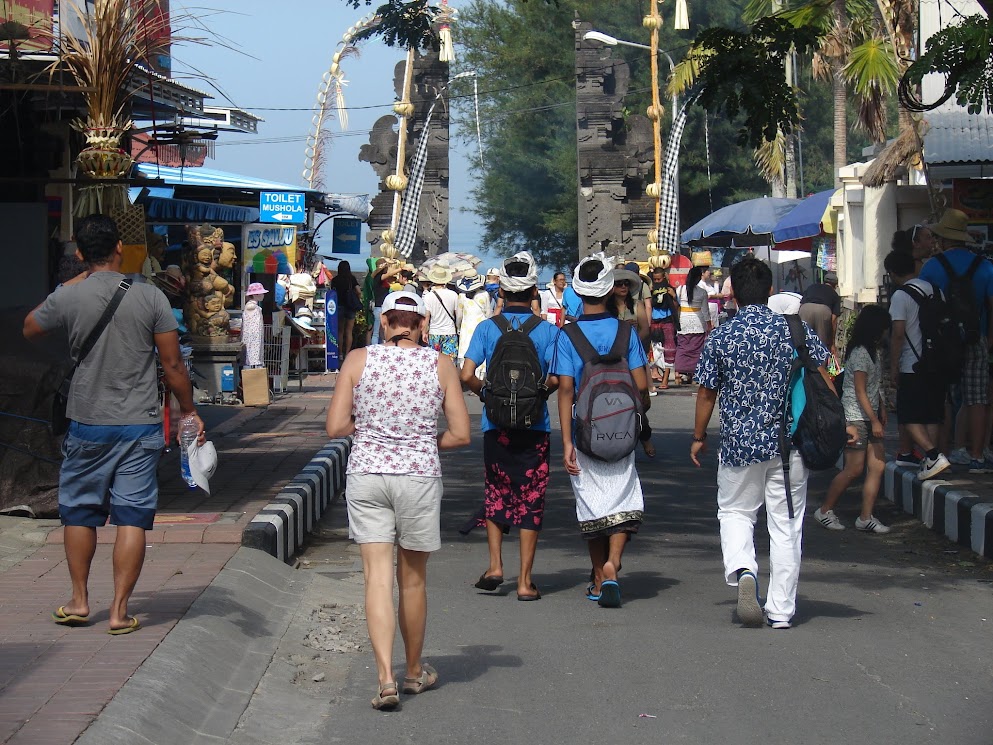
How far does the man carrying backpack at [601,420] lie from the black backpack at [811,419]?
0.86m

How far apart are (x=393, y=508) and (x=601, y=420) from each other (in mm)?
2088

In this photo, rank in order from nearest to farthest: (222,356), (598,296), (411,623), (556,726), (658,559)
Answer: (556,726) → (411,623) → (598,296) → (658,559) → (222,356)

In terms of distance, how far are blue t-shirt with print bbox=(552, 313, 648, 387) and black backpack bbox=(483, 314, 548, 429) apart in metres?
0.14

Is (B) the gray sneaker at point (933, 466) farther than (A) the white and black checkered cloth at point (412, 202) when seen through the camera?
No

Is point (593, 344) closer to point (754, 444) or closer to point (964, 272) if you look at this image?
point (754, 444)

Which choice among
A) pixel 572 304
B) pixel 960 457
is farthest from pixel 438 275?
pixel 960 457

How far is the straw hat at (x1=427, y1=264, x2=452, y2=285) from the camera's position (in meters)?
18.5

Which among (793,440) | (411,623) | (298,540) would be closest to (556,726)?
(411,623)

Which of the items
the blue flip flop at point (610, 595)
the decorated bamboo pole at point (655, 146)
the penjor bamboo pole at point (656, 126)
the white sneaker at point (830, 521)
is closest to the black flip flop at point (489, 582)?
the blue flip flop at point (610, 595)

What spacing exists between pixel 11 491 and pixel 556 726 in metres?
5.13

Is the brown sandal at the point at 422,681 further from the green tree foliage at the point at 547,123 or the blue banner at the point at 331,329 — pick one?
the green tree foliage at the point at 547,123

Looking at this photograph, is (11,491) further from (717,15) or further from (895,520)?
(717,15)

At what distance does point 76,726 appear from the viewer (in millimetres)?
4641

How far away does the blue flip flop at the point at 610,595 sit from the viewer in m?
7.47
